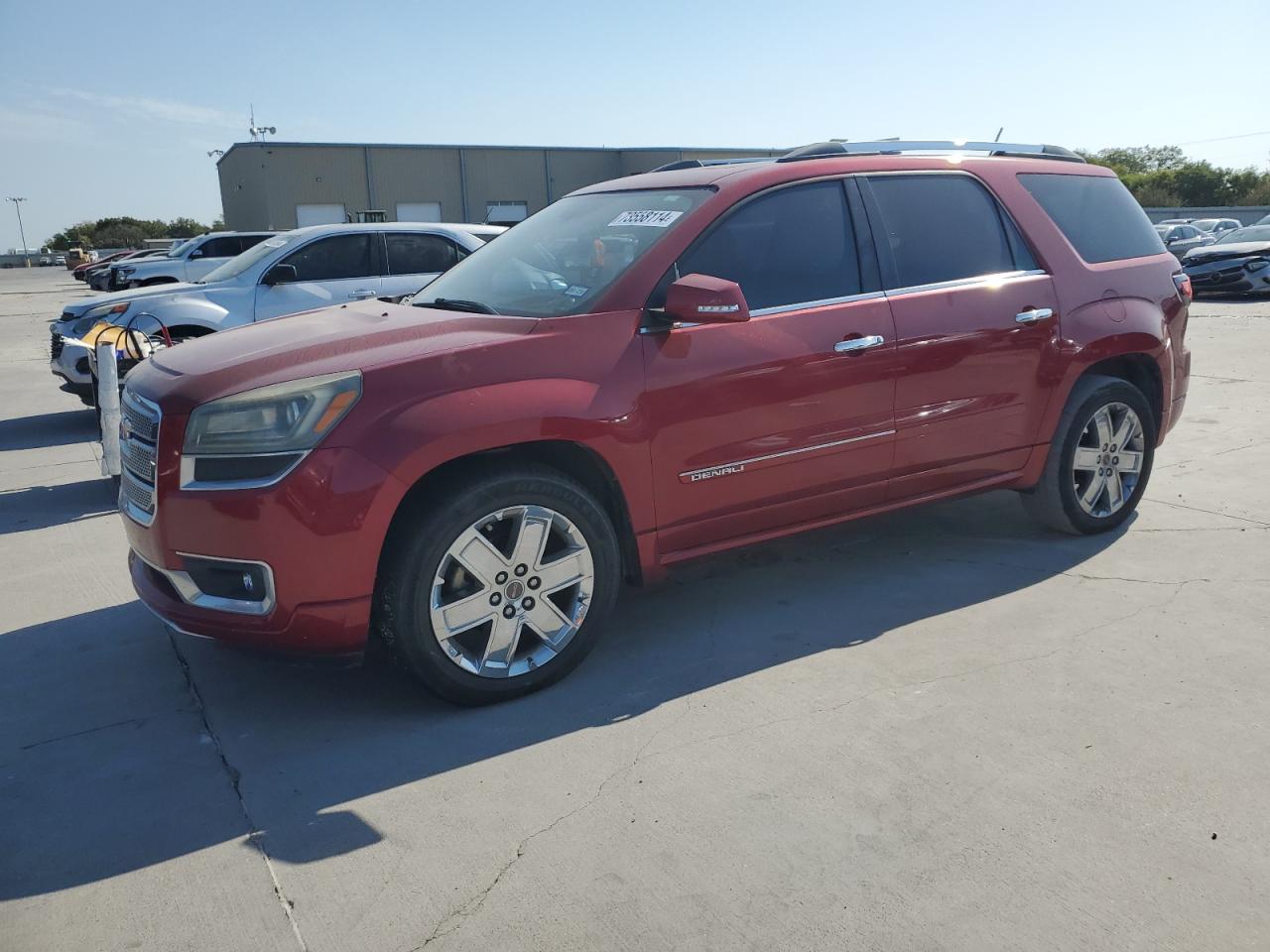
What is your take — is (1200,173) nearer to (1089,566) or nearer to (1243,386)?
(1243,386)

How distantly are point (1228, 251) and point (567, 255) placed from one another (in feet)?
58.6

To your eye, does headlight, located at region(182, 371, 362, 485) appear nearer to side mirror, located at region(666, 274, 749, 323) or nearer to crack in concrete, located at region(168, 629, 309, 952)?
crack in concrete, located at region(168, 629, 309, 952)

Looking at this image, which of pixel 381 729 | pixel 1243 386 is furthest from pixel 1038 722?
pixel 1243 386

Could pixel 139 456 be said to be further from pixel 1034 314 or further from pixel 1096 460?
pixel 1096 460

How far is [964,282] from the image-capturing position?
4516 mm

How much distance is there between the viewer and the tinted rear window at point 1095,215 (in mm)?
4957

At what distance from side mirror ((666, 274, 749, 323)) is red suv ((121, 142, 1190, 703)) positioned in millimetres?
11

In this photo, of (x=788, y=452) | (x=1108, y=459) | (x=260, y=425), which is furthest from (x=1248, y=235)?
(x=260, y=425)

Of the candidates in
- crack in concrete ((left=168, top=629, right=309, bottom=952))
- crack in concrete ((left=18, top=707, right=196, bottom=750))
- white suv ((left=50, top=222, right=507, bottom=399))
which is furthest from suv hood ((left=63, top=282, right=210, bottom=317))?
crack in concrete ((left=18, top=707, right=196, bottom=750))

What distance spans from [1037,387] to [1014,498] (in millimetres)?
1450

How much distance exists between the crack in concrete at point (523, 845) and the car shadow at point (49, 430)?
23.5 ft

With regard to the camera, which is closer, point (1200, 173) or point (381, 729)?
point (381, 729)

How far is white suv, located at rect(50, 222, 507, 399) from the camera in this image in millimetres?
8867

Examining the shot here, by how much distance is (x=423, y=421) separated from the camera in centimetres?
330
